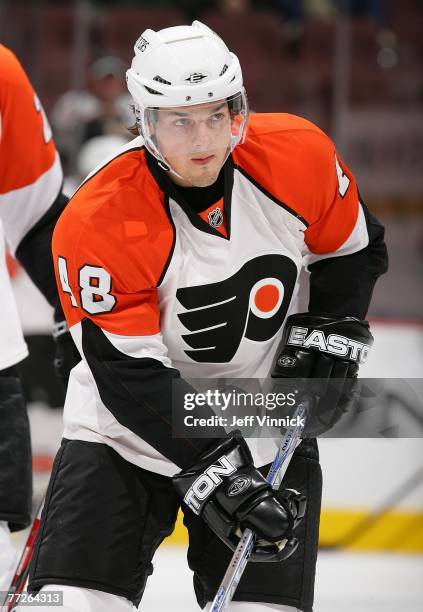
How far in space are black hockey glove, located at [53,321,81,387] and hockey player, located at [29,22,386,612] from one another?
26cm

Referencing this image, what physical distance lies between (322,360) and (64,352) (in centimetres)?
54

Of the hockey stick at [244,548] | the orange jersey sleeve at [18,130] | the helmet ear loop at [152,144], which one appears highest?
the helmet ear loop at [152,144]

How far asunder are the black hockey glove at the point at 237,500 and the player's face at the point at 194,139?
16.6 inches

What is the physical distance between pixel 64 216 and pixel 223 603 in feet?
2.16

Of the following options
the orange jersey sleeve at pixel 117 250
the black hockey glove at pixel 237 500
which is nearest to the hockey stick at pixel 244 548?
the black hockey glove at pixel 237 500

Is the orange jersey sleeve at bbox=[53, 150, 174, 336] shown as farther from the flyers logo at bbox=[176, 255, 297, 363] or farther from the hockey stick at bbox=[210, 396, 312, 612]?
the hockey stick at bbox=[210, 396, 312, 612]

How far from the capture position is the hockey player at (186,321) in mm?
1729

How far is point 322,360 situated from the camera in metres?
1.92

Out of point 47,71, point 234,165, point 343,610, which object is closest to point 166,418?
point 234,165

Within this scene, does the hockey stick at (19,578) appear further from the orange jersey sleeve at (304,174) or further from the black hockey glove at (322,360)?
the orange jersey sleeve at (304,174)

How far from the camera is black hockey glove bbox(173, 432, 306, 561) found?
168cm
